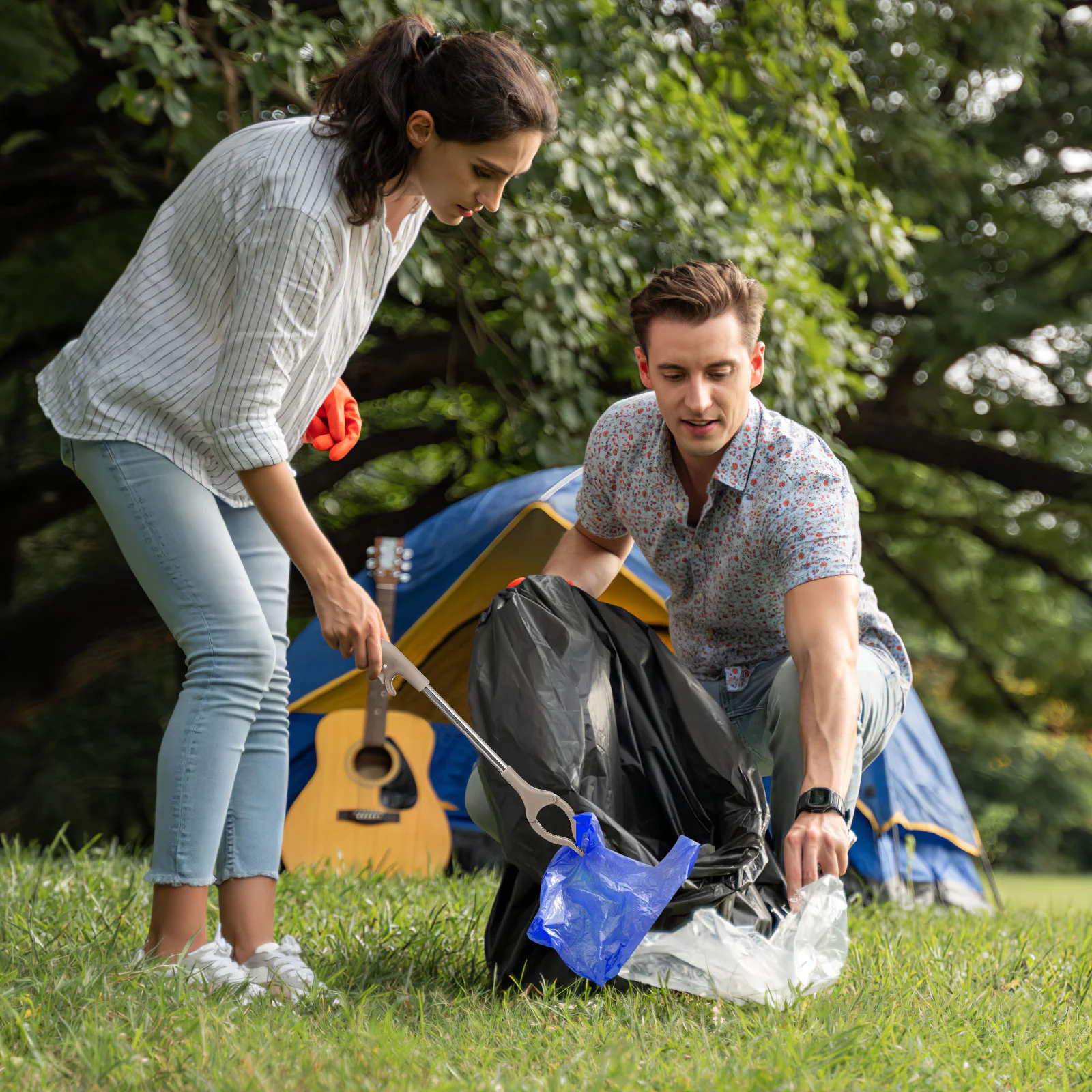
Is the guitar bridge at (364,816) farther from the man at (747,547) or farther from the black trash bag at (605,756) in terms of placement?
the black trash bag at (605,756)

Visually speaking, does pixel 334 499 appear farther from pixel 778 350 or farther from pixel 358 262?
pixel 358 262

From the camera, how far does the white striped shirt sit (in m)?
1.58

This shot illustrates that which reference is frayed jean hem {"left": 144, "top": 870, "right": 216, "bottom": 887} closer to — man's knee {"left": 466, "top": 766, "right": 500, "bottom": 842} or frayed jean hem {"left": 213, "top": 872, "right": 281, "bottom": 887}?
frayed jean hem {"left": 213, "top": 872, "right": 281, "bottom": 887}

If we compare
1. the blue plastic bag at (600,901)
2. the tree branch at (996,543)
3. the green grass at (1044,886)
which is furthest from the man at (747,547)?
the green grass at (1044,886)

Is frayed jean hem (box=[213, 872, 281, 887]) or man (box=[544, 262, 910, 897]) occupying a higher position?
man (box=[544, 262, 910, 897])

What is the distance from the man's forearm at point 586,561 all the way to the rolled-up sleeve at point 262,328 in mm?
778

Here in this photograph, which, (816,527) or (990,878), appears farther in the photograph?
(990,878)

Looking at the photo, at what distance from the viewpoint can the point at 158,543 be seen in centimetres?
170

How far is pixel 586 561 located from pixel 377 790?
191 centimetres

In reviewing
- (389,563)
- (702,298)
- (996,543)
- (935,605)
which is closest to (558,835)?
(702,298)

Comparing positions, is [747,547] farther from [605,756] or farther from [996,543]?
[996,543]

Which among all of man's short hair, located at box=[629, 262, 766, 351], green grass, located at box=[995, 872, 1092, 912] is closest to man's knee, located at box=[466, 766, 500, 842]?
man's short hair, located at box=[629, 262, 766, 351]

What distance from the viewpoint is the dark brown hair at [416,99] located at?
1.64 meters

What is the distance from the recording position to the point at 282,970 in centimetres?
169
